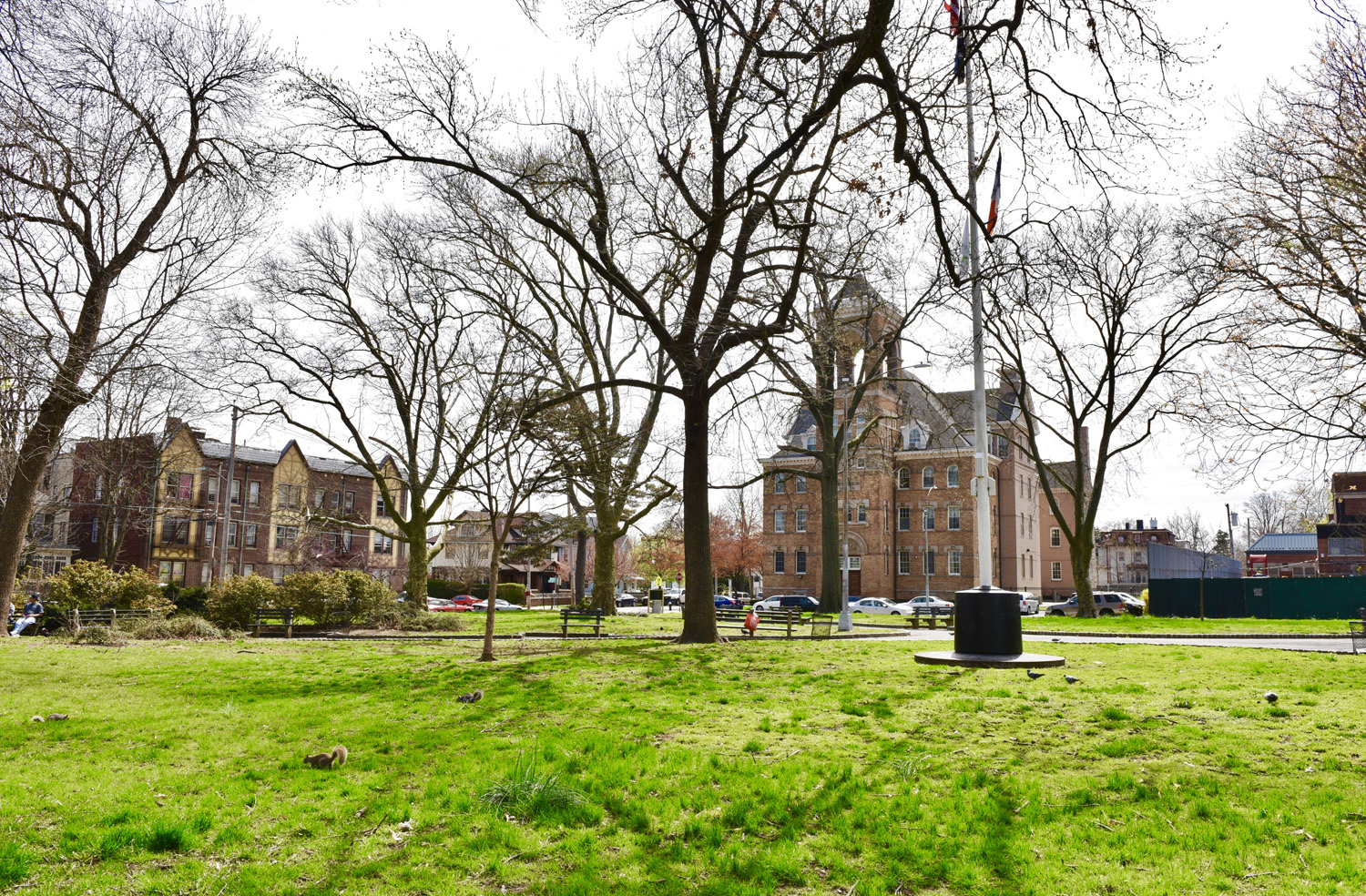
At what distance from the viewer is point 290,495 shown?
65125 mm

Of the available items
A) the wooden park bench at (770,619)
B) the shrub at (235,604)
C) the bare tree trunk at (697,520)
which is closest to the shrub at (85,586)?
the shrub at (235,604)

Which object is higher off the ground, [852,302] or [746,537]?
[852,302]

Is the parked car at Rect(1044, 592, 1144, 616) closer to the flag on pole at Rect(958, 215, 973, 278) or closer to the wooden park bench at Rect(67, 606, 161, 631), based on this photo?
the flag on pole at Rect(958, 215, 973, 278)

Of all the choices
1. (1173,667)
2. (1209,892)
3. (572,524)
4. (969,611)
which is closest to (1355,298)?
(1173,667)

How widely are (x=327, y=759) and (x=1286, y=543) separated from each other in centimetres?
11898

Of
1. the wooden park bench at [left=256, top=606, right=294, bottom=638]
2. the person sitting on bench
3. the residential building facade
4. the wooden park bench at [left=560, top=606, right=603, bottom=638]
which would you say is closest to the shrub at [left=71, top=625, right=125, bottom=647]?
the wooden park bench at [left=256, top=606, right=294, bottom=638]

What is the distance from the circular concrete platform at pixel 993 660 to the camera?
1224 centimetres

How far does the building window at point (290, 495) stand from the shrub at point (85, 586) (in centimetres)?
4158

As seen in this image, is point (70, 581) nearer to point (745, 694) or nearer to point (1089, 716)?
point (745, 694)

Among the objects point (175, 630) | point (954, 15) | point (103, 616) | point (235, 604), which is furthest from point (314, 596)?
point (954, 15)

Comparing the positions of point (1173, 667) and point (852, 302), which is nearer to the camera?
point (1173, 667)

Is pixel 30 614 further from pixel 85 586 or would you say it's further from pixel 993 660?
pixel 993 660

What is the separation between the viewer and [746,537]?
80.1 m

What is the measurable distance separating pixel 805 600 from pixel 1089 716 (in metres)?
44.8
